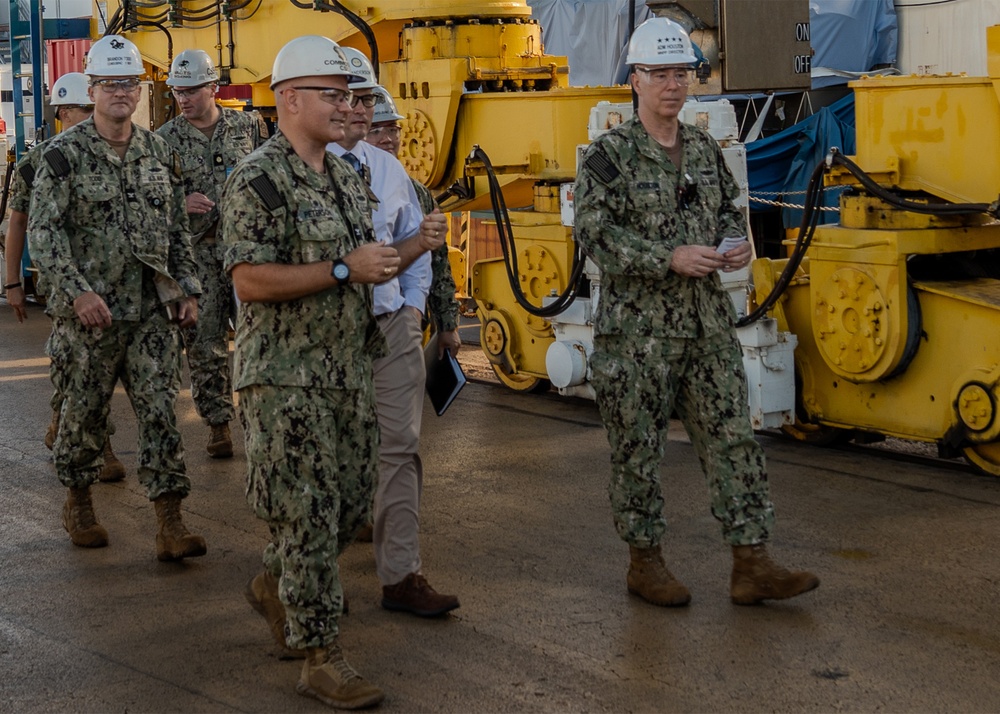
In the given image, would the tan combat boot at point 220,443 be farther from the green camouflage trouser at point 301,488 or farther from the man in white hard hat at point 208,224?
the green camouflage trouser at point 301,488

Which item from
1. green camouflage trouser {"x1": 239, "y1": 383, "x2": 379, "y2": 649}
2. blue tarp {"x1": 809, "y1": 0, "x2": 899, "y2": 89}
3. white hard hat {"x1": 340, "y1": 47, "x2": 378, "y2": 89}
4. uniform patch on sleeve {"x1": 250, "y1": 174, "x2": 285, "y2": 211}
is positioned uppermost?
blue tarp {"x1": 809, "y1": 0, "x2": 899, "y2": 89}

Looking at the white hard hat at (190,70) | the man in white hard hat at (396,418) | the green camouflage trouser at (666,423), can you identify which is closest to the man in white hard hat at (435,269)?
the man in white hard hat at (396,418)

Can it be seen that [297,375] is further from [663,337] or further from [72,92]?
[72,92]

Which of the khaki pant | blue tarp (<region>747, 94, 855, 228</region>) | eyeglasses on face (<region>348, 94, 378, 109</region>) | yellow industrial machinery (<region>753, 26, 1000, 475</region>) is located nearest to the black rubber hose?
yellow industrial machinery (<region>753, 26, 1000, 475</region>)

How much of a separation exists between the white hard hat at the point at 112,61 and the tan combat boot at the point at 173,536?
177 cm

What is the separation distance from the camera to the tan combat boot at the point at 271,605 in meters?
4.62

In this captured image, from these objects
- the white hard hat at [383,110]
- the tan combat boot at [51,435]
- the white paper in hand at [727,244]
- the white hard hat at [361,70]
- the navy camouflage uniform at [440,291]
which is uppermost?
the white hard hat at [361,70]

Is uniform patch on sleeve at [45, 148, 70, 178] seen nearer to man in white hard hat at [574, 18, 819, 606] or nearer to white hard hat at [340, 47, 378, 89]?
white hard hat at [340, 47, 378, 89]

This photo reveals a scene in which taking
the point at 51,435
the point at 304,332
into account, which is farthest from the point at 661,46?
the point at 51,435

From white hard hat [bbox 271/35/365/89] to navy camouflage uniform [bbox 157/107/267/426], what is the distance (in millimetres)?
3600

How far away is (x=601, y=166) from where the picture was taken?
5.12m

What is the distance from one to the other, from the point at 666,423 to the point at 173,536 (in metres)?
2.10

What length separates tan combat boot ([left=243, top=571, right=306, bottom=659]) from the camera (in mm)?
4621

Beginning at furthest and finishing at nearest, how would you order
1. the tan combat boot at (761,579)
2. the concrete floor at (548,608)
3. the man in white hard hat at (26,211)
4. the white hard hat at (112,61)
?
1. the man in white hard hat at (26,211)
2. the white hard hat at (112,61)
3. the tan combat boot at (761,579)
4. the concrete floor at (548,608)
